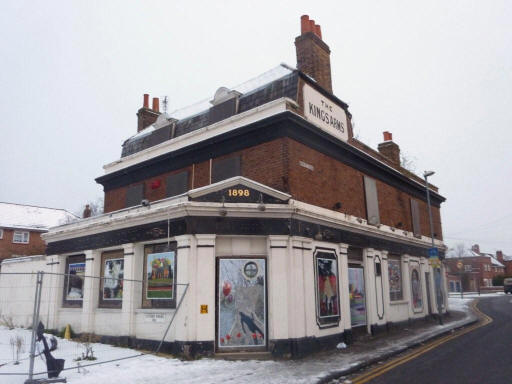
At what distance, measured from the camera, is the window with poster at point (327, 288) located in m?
13.3

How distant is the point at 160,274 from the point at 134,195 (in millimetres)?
6681

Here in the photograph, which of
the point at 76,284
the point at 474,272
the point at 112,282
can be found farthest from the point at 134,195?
the point at 474,272

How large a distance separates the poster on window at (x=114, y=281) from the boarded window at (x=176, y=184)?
139 inches

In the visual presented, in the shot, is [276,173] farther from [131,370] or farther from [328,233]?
[131,370]

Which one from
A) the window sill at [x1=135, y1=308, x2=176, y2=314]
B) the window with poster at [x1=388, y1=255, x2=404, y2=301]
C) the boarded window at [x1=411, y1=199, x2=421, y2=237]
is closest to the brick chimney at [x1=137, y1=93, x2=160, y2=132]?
the window sill at [x1=135, y1=308, x2=176, y2=314]

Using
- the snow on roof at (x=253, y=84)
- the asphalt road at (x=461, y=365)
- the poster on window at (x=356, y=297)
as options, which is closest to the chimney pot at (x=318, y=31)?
the snow on roof at (x=253, y=84)

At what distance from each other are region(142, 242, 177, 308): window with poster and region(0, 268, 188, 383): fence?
0.03 m

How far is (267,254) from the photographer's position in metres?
12.5

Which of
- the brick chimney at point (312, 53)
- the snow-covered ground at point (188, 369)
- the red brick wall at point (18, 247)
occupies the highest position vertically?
the brick chimney at point (312, 53)

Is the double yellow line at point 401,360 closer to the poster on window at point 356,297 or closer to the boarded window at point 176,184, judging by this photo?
the poster on window at point 356,297

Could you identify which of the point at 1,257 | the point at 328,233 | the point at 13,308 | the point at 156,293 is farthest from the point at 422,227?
the point at 1,257

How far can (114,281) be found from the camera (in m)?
15.2

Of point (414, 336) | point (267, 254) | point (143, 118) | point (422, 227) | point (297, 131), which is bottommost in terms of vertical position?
point (414, 336)

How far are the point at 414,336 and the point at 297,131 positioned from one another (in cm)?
977
